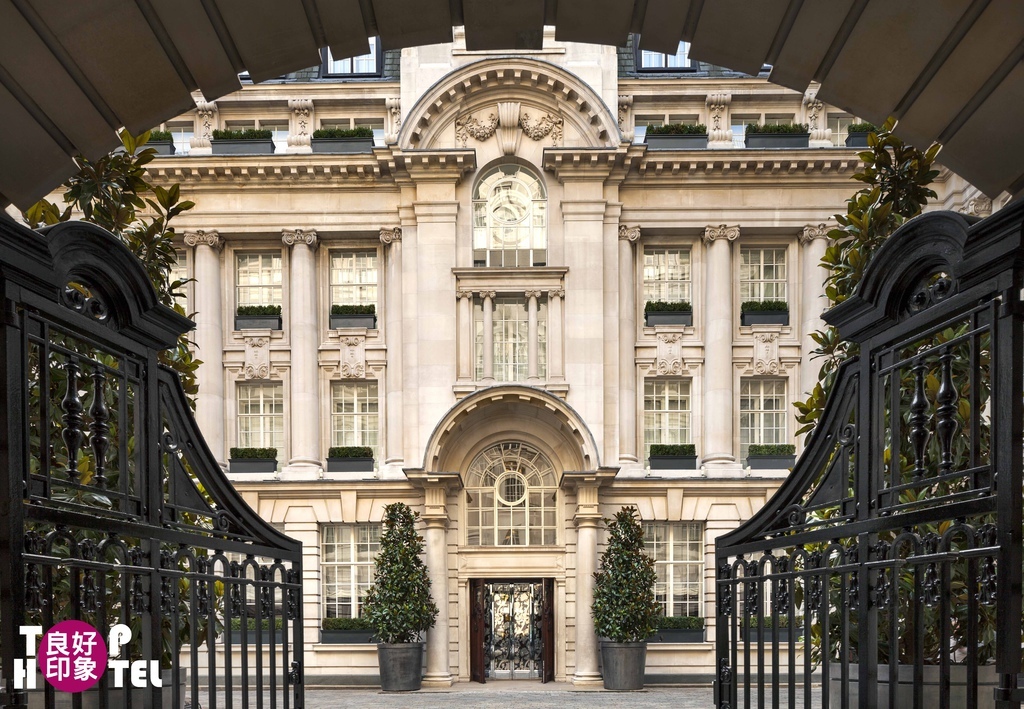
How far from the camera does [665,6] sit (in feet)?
16.5

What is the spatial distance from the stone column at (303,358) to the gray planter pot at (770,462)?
11.5 metres

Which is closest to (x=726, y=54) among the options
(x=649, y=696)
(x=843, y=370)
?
(x=843, y=370)

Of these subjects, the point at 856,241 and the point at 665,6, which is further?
the point at 856,241

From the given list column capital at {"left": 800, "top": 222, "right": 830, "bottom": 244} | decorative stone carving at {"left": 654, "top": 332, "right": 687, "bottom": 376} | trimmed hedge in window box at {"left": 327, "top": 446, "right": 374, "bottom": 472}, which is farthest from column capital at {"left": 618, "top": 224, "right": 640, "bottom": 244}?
trimmed hedge in window box at {"left": 327, "top": 446, "right": 374, "bottom": 472}

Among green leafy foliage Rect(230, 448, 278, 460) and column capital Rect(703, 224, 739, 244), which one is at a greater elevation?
column capital Rect(703, 224, 739, 244)

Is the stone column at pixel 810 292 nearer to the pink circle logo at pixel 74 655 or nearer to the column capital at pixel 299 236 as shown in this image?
the column capital at pixel 299 236

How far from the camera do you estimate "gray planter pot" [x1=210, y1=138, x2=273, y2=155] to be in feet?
98.9

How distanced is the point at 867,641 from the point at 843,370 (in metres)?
1.46

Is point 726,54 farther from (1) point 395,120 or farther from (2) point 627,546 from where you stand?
(1) point 395,120

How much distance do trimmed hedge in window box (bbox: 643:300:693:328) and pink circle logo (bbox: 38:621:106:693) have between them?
2572cm

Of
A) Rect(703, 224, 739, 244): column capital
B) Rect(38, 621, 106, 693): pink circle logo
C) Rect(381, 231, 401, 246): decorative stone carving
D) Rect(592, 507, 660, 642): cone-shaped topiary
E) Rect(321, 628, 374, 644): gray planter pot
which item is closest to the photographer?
Rect(38, 621, 106, 693): pink circle logo

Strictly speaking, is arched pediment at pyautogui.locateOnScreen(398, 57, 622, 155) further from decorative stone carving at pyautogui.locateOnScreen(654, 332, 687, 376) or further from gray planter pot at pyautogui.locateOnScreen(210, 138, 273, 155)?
decorative stone carving at pyautogui.locateOnScreen(654, 332, 687, 376)

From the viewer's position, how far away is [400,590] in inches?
1059

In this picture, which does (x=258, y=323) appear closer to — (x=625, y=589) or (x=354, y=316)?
(x=354, y=316)
